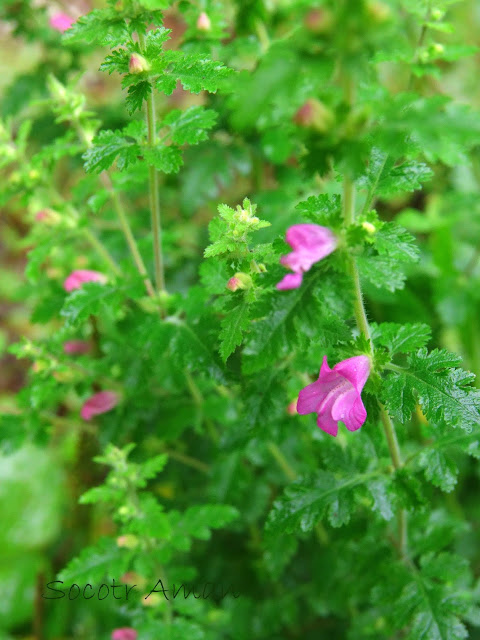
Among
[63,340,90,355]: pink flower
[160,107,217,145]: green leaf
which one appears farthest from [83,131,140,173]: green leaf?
[63,340,90,355]: pink flower

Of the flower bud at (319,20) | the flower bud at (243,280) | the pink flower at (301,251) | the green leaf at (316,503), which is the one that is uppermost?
the flower bud at (319,20)

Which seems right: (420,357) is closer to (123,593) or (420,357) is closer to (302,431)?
(302,431)

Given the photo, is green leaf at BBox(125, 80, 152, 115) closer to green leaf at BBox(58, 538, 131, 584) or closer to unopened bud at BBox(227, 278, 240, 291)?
unopened bud at BBox(227, 278, 240, 291)

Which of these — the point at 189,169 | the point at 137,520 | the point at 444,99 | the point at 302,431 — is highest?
the point at 444,99

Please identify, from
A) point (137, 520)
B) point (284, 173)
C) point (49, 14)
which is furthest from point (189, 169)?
point (137, 520)

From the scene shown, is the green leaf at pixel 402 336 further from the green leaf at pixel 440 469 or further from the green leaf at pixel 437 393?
the green leaf at pixel 440 469

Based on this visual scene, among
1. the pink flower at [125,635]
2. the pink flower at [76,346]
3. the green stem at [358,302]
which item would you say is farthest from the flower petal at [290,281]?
the pink flower at [76,346]
